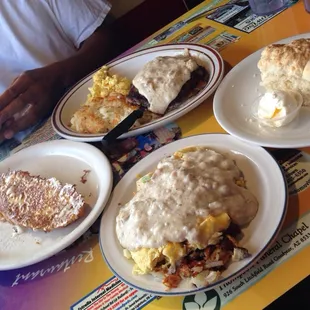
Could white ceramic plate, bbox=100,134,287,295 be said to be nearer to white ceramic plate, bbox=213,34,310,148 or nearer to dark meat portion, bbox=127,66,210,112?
white ceramic plate, bbox=213,34,310,148

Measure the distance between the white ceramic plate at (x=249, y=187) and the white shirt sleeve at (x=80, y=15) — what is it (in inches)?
41.9

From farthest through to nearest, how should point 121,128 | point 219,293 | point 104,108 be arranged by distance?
point 104,108
point 121,128
point 219,293

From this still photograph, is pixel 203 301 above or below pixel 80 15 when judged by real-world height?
below

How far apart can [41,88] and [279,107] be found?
1.01 m

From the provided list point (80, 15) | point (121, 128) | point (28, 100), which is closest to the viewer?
point (121, 128)

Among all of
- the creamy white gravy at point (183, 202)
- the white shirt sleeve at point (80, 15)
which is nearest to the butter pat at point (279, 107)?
the creamy white gravy at point (183, 202)

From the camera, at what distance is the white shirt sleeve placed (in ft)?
6.49

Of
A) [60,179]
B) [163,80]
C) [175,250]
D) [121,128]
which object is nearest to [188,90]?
[163,80]

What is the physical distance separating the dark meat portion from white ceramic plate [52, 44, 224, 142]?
23mm

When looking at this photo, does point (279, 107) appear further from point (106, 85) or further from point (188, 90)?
point (106, 85)

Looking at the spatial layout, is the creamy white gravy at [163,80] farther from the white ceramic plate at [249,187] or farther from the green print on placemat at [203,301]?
the green print on placemat at [203,301]

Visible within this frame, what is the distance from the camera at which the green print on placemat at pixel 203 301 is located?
33.6 inches

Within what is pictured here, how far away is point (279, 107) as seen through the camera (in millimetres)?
1030

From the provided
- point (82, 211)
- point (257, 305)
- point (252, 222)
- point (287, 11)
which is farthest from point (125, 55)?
point (257, 305)
